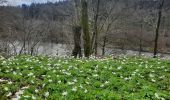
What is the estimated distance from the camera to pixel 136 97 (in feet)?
32.0

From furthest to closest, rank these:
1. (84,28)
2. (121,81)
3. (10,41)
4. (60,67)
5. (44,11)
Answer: (44,11) → (10,41) → (84,28) → (60,67) → (121,81)

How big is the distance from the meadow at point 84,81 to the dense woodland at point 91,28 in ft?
37.0

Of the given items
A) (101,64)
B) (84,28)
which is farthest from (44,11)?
(101,64)

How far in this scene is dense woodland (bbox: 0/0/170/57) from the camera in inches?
1141

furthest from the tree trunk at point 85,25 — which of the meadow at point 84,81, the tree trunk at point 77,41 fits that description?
the meadow at point 84,81

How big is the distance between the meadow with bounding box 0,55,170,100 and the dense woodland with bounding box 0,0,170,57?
11264 mm

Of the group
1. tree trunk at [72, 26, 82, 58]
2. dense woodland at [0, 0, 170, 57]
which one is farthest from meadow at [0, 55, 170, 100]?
tree trunk at [72, 26, 82, 58]

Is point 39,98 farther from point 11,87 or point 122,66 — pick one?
point 122,66

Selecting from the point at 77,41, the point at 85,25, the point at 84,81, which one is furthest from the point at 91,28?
the point at 84,81

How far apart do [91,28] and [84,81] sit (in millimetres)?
28679

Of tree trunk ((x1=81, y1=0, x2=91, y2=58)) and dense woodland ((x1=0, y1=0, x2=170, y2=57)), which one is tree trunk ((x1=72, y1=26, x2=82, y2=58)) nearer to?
dense woodland ((x1=0, y1=0, x2=170, y2=57))

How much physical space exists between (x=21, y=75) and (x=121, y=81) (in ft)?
13.4

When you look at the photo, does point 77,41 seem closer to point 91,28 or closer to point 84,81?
point 91,28

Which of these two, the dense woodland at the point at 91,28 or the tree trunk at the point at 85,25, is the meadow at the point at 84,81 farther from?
the dense woodland at the point at 91,28
